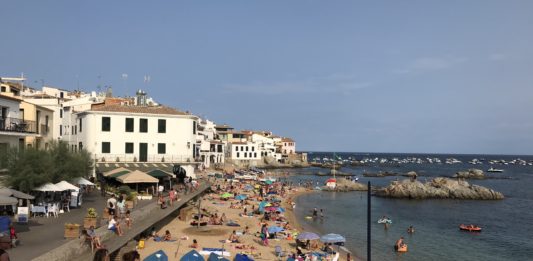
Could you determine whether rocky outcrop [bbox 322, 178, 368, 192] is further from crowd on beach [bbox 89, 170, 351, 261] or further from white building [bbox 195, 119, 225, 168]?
white building [bbox 195, 119, 225, 168]

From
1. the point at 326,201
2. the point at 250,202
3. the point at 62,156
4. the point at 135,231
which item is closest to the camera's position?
the point at 135,231

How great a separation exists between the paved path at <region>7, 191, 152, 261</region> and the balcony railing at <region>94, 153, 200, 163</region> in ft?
42.1

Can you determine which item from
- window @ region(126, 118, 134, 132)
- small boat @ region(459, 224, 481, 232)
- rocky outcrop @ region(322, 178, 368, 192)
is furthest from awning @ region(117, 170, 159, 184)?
rocky outcrop @ region(322, 178, 368, 192)

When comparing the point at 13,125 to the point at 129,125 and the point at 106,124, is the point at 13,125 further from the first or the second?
the point at 129,125

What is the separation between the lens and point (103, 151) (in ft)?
129

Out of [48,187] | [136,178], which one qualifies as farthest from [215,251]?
[136,178]

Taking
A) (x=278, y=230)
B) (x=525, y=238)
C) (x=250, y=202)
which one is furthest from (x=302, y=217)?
(x=525, y=238)

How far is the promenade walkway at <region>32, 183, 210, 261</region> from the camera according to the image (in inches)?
597

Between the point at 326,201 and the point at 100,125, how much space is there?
95.4 ft

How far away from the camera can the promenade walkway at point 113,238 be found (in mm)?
15156

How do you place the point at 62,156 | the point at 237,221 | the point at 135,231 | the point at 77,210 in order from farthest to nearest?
the point at 237,221 < the point at 62,156 < the point at 77,210 < the point at 135,231

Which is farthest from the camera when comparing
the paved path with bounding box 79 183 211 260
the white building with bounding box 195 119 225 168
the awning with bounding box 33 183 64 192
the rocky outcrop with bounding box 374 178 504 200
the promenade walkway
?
the white building with bounding box 195 119 225 168

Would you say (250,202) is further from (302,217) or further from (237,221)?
(237,221)

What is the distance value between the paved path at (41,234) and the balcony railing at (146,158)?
505 inches
